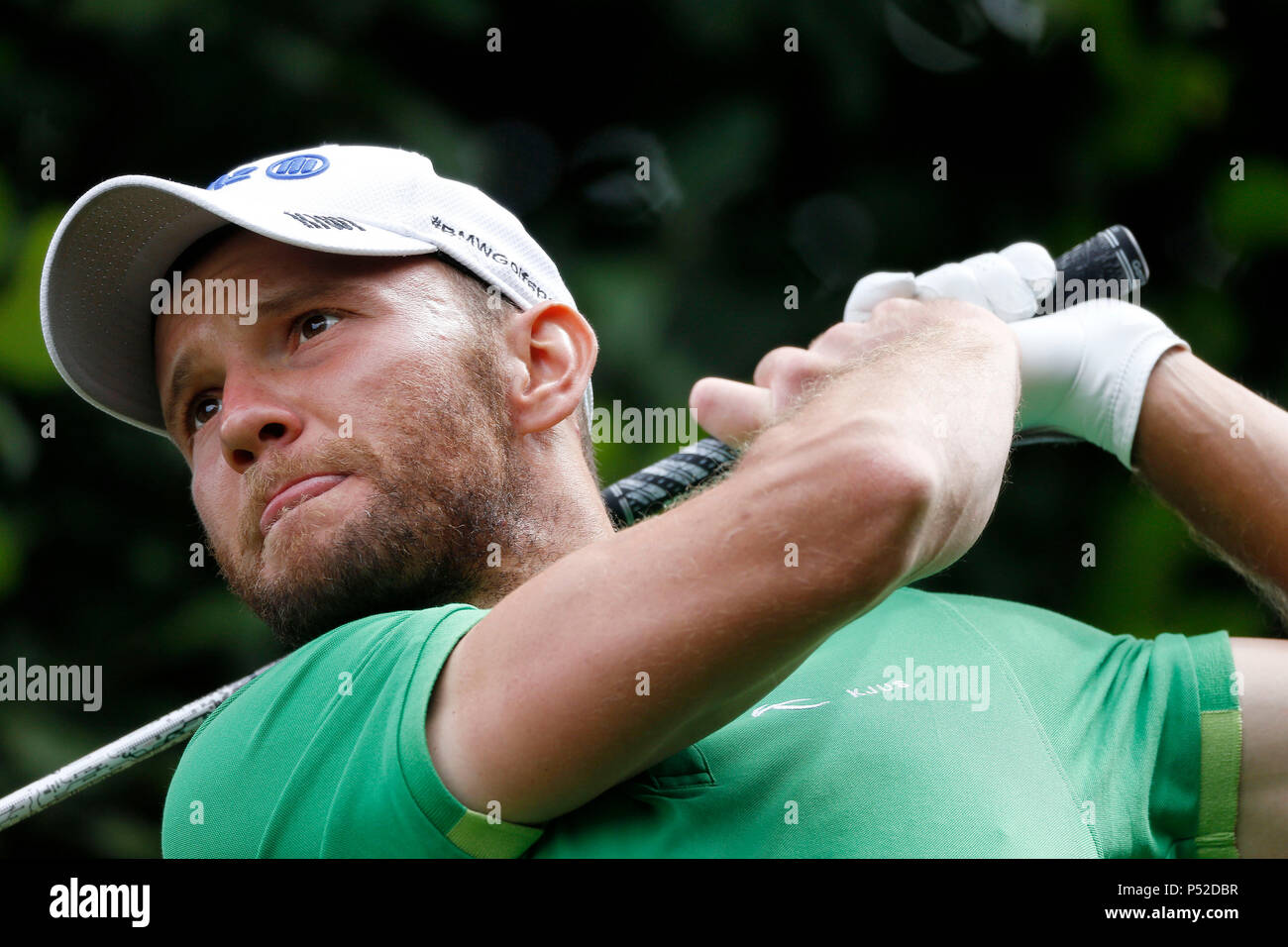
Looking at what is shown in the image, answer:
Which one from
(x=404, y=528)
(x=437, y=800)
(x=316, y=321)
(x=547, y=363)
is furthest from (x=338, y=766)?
(x=547, y=363)

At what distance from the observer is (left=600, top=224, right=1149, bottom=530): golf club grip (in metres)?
1.70

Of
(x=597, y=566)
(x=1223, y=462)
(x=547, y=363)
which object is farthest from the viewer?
(x=547, y=363)

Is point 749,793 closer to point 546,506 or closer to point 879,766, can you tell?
point 879,766

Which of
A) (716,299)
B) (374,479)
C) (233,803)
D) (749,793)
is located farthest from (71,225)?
(716,299)

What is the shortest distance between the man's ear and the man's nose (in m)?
0.26

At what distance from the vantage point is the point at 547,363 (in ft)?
5.34

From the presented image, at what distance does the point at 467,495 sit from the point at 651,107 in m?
1.35

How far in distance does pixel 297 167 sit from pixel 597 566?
0.76 m

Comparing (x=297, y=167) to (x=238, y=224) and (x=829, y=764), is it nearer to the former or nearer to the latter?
(x=238, y=224)

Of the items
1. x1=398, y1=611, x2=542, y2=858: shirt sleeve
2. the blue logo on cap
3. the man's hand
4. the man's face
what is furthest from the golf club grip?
x1=398, y1=611, x2=542, y2=858: shirt sleeve

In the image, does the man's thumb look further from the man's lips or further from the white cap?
the man's lips

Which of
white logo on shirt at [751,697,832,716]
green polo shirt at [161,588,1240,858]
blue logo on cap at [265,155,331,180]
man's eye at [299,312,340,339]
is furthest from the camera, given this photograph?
blue logo on cap at [265,155,331,180]

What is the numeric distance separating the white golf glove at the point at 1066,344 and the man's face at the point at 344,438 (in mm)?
476

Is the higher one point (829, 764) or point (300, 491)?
point (300, 491)
